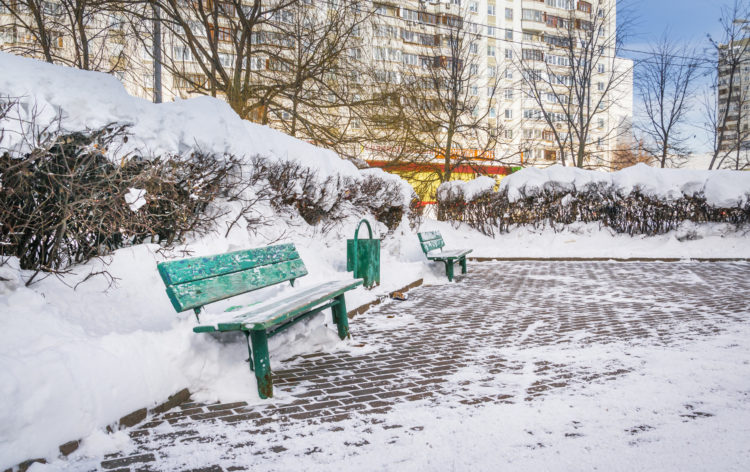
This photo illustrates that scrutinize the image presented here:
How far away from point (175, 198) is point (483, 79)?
62.1 metres

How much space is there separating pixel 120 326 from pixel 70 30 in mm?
Answer: 11568

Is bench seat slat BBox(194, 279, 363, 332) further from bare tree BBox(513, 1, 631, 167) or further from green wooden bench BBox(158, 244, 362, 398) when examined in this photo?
bare tree BBox(513, 1, 631, 167)

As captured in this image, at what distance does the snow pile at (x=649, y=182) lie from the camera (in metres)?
14.7

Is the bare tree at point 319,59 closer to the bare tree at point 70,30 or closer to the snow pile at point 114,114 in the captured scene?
the bare tree at point 70,30

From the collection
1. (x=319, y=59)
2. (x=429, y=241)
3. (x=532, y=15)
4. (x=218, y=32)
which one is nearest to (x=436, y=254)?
(x=429, y=241)

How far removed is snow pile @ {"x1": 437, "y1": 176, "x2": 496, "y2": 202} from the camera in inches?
676

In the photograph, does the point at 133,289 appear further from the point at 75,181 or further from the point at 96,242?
the point at 75,181

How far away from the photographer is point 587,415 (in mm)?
3348

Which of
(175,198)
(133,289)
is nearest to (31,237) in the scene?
(133,289)

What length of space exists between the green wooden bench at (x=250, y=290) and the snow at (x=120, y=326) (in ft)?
0.76

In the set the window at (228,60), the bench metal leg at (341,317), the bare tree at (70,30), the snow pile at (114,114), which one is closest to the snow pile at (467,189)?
the window at (228,60)

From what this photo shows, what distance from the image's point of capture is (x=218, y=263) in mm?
4379

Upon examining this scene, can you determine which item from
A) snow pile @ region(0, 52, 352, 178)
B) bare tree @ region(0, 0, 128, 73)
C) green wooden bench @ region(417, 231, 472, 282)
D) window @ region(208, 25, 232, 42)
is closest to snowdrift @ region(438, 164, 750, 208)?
green wooden bench @ region(417, 231, 472, 282)

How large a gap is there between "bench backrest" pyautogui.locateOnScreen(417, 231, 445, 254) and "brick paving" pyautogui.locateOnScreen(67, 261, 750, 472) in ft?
2.88
